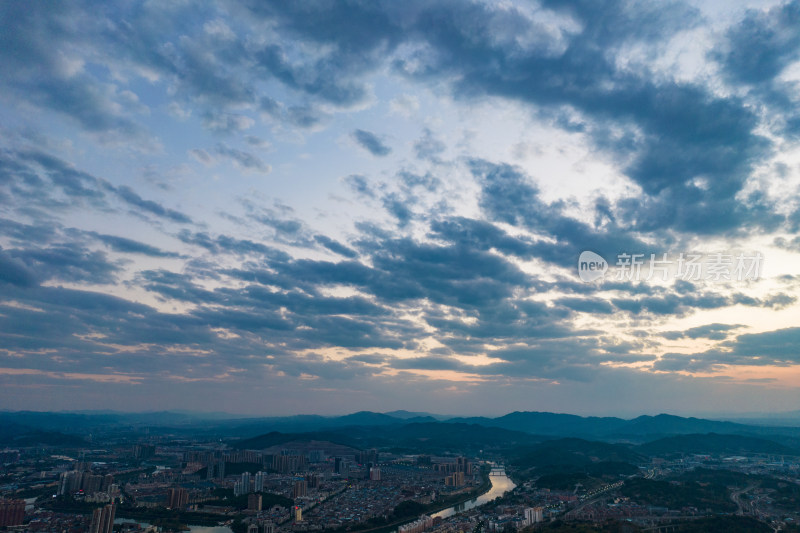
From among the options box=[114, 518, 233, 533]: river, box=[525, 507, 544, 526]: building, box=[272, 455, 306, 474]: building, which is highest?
box=[525, 507, 544, 526]: building

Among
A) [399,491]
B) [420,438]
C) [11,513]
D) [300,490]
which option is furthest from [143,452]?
[420,438]

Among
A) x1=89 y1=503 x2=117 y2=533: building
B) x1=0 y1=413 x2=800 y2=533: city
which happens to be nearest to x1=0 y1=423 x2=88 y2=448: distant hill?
x1=0 y1=413 x2=800 y2=533: city

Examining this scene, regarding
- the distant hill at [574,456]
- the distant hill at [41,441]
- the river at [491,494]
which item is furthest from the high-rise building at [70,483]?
the distant hill at [574,456]

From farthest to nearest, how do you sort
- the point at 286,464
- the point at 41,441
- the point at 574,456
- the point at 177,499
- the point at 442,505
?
the point at 41,441 → the point at 574,456 → the point at 286,464 → the point at 442,505 → the point at 177,499

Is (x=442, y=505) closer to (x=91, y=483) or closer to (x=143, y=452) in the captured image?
(x=91, y=483)

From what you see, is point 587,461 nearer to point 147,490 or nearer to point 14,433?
point 147,490

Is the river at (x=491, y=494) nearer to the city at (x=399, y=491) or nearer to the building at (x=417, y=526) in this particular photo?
the city at (x=399, y=491)

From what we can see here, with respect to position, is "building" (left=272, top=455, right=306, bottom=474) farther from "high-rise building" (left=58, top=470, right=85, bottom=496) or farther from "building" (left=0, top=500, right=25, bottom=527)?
"building" (left=0, top=500, right=25, bottom=527)
